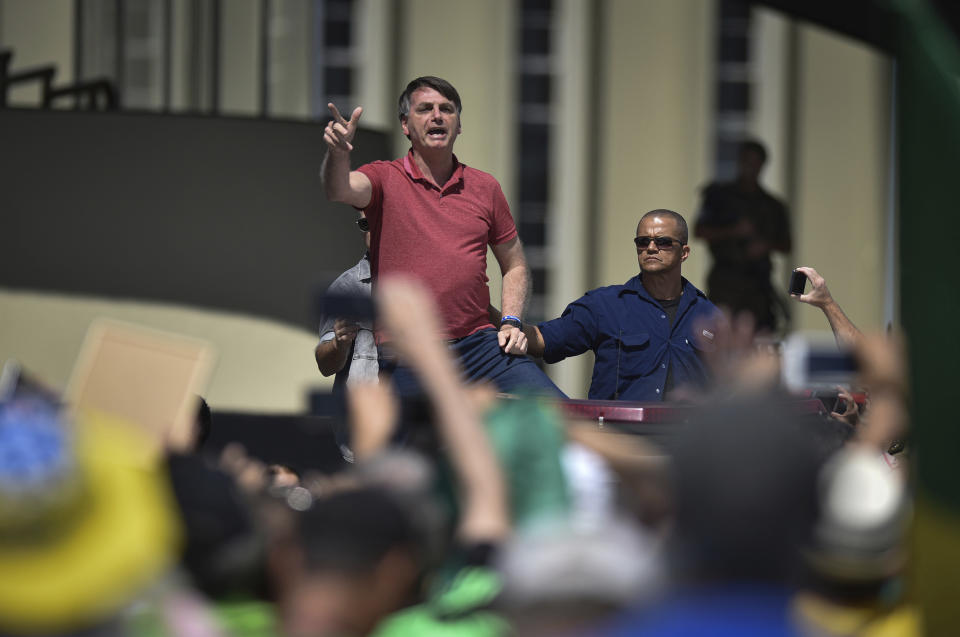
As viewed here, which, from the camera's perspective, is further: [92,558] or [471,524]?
[471,524]

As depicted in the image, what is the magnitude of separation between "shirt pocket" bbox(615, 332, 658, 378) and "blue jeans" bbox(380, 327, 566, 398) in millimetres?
274

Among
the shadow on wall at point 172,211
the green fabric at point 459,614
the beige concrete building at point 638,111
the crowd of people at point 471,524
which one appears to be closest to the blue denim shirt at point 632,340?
the crowd of people at point 471,524

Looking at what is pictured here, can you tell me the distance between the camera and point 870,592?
1.52m

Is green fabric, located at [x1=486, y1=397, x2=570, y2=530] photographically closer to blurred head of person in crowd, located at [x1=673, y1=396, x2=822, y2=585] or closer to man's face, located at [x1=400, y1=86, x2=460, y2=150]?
blurred head of person in crowd, located at [x1=673, y1=396, x2=822, y2=585]

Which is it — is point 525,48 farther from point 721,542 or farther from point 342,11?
point 721,542

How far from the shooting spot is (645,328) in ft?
12.5

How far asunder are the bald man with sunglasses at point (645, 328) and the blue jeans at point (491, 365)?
232 mm

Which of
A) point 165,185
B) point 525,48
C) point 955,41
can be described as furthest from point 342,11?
point 955,41

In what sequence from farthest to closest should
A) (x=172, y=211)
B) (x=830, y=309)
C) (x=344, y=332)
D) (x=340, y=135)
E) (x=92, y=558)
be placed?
(x=172, y=211) < (x=344, y=332) < (x=340, y=135) < (x=830, y=309) < (x=92, y=558)

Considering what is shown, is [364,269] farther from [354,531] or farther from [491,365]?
[354,531]

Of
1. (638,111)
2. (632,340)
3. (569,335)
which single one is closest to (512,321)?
(569,335)

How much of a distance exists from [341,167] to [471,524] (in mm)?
1950

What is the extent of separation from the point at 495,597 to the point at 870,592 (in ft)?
1.45

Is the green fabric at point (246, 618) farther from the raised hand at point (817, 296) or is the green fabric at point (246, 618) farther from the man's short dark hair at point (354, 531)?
the raised hand at point (817, 296)
